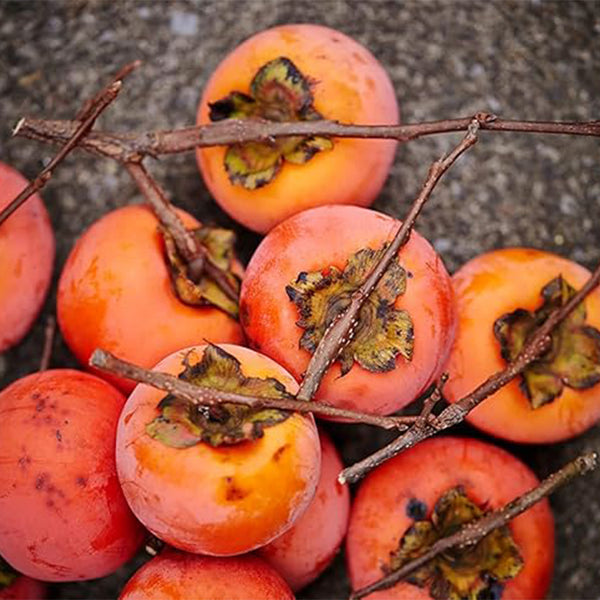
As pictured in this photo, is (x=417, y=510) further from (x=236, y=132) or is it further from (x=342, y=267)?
(x=236, y=132)

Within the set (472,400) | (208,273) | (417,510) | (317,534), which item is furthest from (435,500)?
(208,273)

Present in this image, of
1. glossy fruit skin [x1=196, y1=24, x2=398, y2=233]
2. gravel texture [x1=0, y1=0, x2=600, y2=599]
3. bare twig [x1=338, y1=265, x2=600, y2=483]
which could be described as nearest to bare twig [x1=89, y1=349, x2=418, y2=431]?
bare twig [x1=338, y1=265, x2=600, y2=483]

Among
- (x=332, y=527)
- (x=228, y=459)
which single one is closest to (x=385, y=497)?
(x=332, y=527)

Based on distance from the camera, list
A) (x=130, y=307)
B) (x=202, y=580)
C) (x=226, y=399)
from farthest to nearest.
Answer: (x=130, y=307) < (x=202, y=580) < (x=226, y=399)

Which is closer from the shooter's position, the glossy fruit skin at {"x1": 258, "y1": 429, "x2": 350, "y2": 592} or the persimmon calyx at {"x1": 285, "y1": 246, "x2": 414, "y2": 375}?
the persimmon calyx at {"x1": 285, "y1": 246, "x2": 414, "y2": 375}

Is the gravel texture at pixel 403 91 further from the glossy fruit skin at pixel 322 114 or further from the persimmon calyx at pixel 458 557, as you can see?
the persimmon calyx at pixel 458 557

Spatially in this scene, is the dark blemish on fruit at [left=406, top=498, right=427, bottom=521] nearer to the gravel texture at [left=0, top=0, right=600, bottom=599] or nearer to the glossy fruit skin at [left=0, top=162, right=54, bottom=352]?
the gravel texture at [left=0, top=0, right=600, bottom=599]

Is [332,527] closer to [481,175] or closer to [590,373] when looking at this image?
[590,373]
